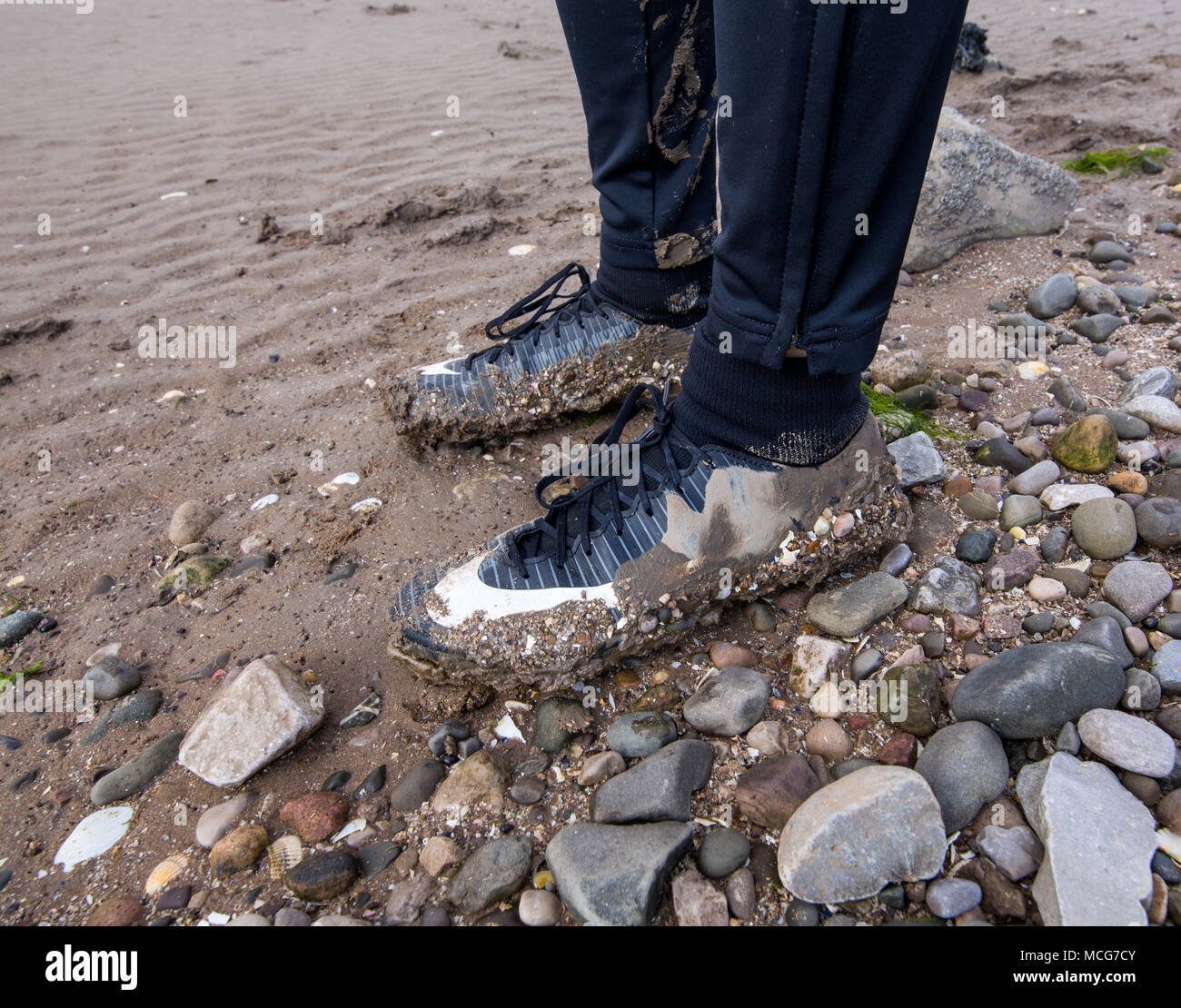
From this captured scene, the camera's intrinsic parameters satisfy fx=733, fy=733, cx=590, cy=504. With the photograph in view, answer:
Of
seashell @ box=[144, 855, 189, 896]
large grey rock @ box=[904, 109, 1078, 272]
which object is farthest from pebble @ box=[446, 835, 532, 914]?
large grey rock @ box=[904, 109, 1078, 272]

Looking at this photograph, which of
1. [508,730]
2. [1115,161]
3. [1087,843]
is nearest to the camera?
[1087,843]

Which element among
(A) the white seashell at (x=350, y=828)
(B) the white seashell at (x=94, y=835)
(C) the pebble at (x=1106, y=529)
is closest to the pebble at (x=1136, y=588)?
(C) the pebble at (x=1106, y=529)

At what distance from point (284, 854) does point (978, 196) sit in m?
3.23

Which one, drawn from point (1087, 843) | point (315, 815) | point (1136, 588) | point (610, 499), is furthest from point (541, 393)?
point (1087, 843)

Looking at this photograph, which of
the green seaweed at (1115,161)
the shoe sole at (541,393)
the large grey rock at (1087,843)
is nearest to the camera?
the large grey rock at (1087,843)

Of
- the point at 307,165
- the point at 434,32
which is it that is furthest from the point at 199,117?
the point at 434,32

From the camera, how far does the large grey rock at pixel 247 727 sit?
140 centimetres

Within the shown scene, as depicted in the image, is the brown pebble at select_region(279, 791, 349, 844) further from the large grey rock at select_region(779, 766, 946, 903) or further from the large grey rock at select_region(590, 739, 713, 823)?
the large grey rock at select_region(779, 766, 946, 903)

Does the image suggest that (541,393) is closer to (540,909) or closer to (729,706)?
(729,706)

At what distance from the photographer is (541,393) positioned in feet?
7.04

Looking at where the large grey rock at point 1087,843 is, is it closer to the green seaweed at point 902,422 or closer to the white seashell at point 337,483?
the green seaweed at point 902,422

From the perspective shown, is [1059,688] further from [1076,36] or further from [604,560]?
[1076,36]

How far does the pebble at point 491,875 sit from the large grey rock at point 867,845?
424 mm

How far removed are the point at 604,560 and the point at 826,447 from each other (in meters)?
0.52
